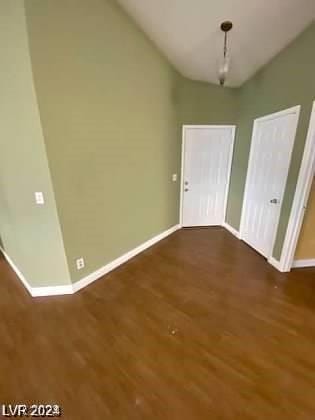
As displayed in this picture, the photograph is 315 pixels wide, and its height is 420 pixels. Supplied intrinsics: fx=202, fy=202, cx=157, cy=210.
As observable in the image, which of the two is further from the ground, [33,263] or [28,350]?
[33,263]

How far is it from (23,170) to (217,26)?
2.47 meters

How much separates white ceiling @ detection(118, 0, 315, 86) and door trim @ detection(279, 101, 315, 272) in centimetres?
92

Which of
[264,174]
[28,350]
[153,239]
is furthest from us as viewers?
[153,239]

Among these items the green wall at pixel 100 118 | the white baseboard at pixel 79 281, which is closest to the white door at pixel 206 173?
the green wall at pixel 100 118

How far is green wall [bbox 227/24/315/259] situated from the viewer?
6.98ft

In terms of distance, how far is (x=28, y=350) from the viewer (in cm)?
166

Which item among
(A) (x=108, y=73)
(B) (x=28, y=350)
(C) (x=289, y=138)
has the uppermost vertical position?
(A) (x=108, y=73)

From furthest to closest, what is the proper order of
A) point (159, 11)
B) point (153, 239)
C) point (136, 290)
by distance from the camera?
point (153, 239) < point (136, 290) < point (159, 11)

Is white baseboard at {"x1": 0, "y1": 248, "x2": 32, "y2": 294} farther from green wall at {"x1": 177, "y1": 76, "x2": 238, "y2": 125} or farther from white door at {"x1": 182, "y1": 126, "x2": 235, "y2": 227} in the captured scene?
green wall at {"x1": 177, "y1": 76, "x2": 238, "y2": 125}

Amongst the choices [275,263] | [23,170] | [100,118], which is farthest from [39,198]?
[275,263]

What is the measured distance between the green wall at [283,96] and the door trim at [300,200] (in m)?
0.06

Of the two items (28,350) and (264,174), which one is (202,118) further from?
(28,350)

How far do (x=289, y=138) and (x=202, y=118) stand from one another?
1.50 meters

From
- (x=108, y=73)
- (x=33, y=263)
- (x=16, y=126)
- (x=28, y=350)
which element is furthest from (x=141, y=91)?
(x=28, y=350)
